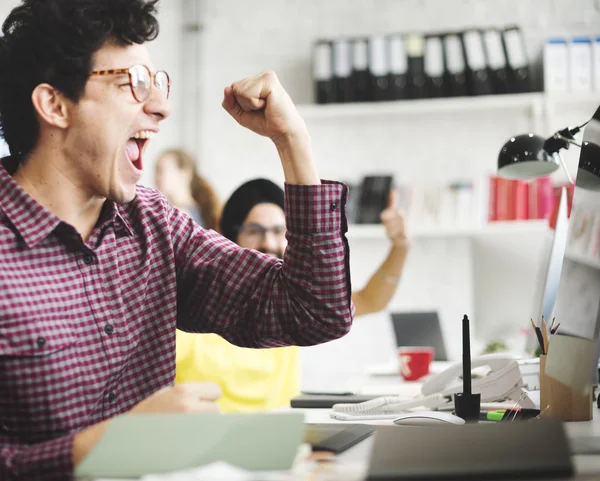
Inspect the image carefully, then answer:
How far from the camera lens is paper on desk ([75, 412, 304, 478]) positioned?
687 millimetres

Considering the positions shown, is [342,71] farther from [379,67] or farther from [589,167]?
[589,167]

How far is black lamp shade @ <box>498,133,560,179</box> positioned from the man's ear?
2.94ft

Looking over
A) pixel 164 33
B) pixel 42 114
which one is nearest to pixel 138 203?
pixel 42 114

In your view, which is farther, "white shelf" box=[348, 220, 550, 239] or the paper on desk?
"white shelf" box=[348, 220, 550, 239]

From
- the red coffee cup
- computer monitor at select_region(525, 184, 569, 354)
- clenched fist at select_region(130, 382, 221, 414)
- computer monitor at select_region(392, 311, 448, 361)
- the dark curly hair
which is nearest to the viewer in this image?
clenched fist at select_region(130, 382, 221, 414)

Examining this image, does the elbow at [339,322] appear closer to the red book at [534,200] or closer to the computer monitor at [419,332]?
the computer monitor at [419,332]

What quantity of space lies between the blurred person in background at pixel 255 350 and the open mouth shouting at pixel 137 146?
311 mm

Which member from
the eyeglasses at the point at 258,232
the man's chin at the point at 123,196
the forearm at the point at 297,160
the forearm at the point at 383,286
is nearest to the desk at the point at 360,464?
the forearm at the point at 297,160

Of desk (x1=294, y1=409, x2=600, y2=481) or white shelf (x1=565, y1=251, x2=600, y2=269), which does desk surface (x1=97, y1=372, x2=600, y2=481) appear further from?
white shelf (x1=565, y1=251, x2=600, y2=269)

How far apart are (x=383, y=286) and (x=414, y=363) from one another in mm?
512

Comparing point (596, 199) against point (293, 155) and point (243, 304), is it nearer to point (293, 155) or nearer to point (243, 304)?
point (293, 155)

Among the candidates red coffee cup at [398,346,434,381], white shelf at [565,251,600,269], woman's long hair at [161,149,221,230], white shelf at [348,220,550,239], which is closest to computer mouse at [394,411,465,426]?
white shelf at [565,251,600,269]

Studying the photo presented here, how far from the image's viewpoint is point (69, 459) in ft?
2.81

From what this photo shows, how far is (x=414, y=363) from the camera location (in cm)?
216
